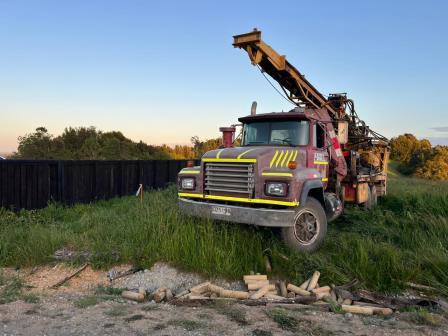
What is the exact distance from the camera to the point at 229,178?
6531 millimetres

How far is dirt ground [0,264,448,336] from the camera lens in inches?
156

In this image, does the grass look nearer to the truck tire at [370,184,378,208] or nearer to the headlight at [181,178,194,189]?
the headlight at [181,178,194,189]

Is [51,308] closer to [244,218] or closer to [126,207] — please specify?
[244,218]

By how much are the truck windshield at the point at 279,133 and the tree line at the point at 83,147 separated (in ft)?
65.2

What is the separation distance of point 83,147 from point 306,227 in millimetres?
29392

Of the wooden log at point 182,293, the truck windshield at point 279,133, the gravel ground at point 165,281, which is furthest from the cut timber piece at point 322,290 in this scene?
the truck windshield at point 279,133

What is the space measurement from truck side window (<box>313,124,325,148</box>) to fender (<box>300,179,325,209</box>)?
0.92m

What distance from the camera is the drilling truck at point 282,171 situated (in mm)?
6129

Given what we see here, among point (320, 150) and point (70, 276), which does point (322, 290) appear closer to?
point (320, 150)

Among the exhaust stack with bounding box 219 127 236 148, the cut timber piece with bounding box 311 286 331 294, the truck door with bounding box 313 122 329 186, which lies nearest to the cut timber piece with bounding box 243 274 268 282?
the cut timber piece with bounding box 311 286 331 294

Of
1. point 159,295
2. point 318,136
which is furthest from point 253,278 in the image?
point 318,136

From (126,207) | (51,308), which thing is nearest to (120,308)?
(51,308)

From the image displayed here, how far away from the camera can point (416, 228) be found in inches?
282

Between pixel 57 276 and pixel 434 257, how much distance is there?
5.70m
